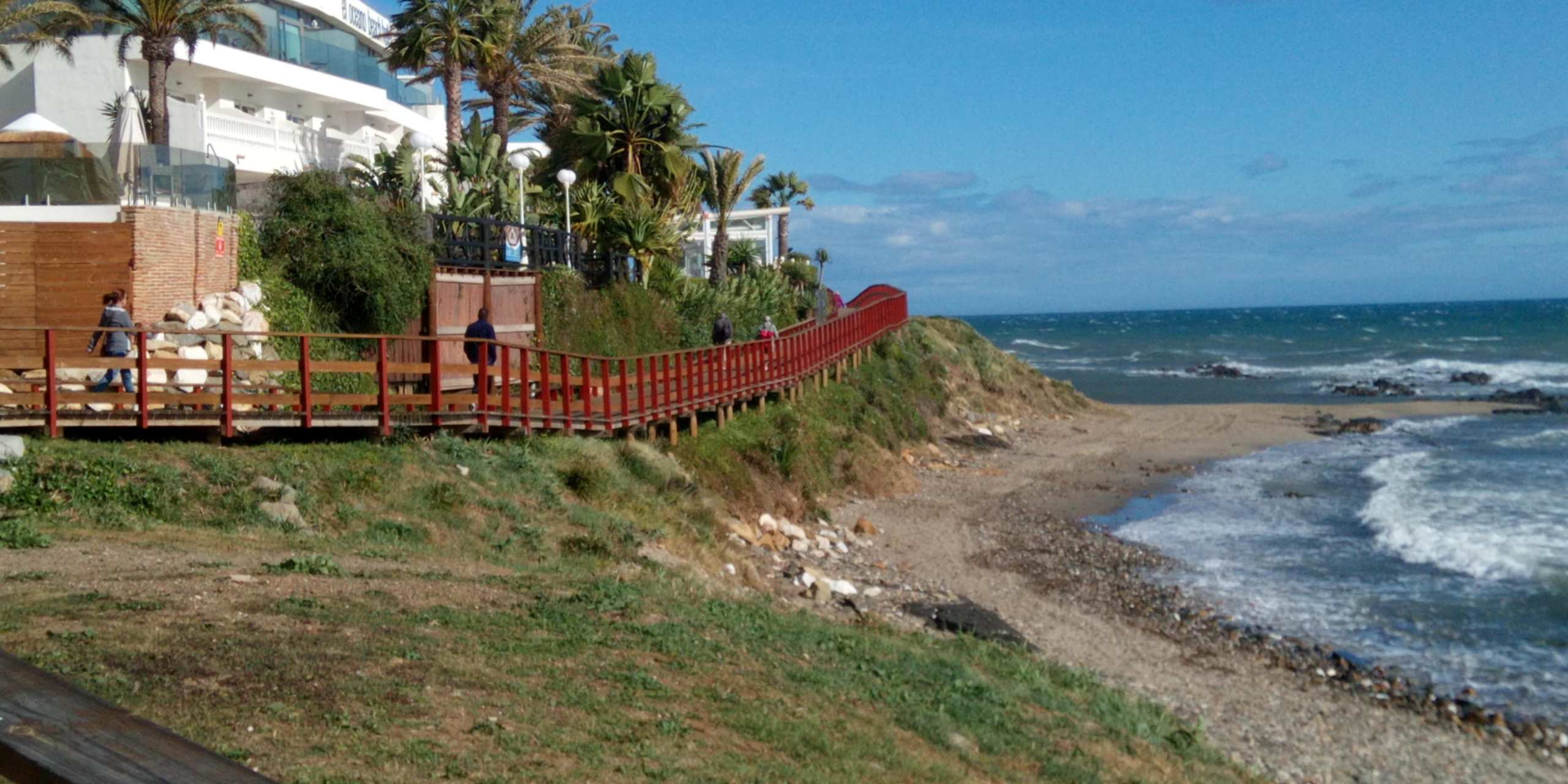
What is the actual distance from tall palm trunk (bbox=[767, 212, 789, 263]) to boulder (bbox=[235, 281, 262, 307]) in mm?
38876

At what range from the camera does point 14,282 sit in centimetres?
1962

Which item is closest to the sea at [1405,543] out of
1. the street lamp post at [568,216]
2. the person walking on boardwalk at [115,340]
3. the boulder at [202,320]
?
the street lamp post at [568,216]

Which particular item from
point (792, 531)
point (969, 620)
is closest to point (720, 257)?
point (792, 531)

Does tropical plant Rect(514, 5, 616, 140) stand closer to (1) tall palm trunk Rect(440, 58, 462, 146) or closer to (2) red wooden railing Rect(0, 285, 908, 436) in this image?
(1) tall palm trunk Rect(440, 58, 462, 146)

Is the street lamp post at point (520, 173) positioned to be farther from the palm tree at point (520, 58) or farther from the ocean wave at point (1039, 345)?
the ocean wave at point (1039, 345)

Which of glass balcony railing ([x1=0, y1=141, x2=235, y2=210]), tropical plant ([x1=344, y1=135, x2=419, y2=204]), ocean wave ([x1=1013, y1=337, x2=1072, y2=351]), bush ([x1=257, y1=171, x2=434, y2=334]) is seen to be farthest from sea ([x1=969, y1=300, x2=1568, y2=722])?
ocean wave ([x1=1013, y1=337, x2=1072, y2=351])

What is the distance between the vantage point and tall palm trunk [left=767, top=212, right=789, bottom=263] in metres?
60.3

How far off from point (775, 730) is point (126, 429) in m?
10.8

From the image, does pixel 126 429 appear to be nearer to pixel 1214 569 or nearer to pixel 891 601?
pixel 891 601

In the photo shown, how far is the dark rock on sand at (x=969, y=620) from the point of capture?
16.8 m

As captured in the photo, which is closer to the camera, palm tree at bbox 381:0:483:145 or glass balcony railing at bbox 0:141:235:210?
glass balcony railing at bbox 0:141:235:210

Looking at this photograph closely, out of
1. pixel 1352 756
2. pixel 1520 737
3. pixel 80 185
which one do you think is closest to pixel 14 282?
pixel 80 185

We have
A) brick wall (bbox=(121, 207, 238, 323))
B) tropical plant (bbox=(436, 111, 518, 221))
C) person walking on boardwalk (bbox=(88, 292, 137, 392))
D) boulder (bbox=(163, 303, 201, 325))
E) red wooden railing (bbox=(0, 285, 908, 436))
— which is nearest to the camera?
red wooden railing (bbox=(0, 285, 908, 436))

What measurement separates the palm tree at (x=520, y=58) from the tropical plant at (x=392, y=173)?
5.50 m
